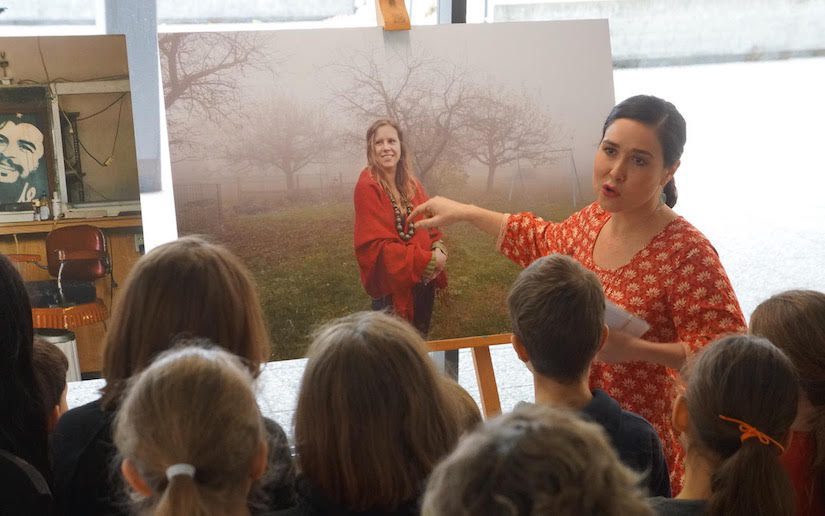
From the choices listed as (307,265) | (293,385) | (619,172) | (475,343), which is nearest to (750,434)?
(619,172)

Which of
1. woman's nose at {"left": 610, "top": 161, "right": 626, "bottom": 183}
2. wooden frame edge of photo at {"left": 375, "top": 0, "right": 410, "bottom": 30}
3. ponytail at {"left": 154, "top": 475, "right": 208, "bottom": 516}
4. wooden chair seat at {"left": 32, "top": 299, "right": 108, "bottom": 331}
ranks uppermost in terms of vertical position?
wooden frame edge of photo at {"left": 375, "top": 0, "right": 410, "bottom": 30}

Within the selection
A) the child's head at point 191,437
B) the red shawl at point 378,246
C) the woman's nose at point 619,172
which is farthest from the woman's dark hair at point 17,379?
the woman's nose at point 619,172

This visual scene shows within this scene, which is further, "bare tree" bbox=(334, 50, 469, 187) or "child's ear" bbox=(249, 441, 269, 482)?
"bare tree" bbox=(334, 50, 469, 187)

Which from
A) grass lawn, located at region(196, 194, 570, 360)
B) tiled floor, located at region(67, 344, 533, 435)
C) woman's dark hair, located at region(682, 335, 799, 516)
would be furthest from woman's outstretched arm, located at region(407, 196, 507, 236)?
tiled floor, located at region(67, 344, 533, 435)

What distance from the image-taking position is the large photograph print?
9.29 ft

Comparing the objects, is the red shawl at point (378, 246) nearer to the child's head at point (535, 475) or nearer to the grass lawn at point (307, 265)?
the grass lawn at point (307, 265)

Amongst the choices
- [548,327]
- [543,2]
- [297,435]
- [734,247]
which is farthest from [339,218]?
[734,247]

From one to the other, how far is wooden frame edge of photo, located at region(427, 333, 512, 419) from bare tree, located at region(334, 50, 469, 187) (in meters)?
0.54

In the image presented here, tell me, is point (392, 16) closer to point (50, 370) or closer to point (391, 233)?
point (391, 233)

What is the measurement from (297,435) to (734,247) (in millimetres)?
4509

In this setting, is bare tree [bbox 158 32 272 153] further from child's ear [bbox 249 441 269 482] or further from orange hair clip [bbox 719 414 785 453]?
orange hair clip [bbox 719 414 785 453]

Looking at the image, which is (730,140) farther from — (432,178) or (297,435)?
(297,435)

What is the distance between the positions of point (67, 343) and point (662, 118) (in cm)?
182

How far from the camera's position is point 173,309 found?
5.74 feet
